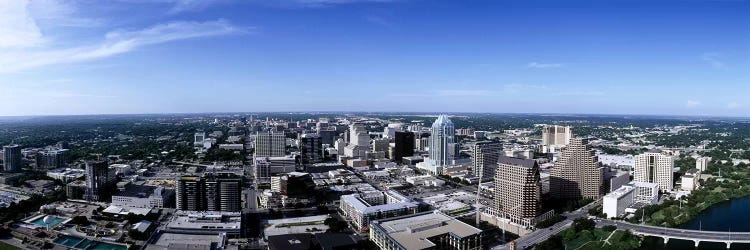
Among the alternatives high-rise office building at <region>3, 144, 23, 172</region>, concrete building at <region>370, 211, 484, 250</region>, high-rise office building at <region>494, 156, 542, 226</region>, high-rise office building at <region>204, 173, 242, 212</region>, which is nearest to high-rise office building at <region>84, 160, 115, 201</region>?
high-rise office building at <region>204, 173, 242, 212</region>

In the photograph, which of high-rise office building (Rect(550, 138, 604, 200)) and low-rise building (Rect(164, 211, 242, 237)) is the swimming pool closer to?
low-rise building (Rect(164, 211, 242, 237))

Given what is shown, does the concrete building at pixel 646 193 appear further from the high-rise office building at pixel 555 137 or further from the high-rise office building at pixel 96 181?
the high-rise office building at pixel 96 181

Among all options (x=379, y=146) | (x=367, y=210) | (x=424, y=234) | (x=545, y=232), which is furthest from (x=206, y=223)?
(x=379, y=146)

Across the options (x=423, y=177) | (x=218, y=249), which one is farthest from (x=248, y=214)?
(x=423, y=177)

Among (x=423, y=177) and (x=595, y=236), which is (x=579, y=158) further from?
(x=423, y=177)

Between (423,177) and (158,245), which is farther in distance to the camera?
(423,177)
